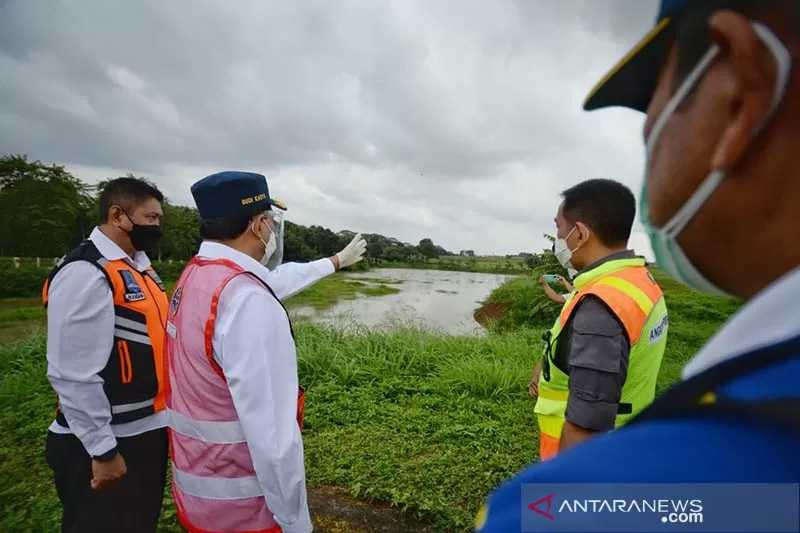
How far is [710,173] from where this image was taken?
0.54m

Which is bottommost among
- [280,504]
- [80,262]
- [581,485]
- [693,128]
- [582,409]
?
[280,504]

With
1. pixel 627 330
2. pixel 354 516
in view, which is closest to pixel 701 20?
pixel 627 330

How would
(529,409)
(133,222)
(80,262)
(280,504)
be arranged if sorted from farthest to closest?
1. (529,409)
2. (133,222)
3. (80,262)
4. (280,504)

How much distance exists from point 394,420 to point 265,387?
309 cm

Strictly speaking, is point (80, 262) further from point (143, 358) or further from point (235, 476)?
point (235, 476)

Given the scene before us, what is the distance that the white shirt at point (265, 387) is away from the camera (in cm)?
144

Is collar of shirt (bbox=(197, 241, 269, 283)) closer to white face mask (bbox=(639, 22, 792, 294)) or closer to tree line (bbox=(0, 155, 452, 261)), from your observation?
white face mask (bbox=(639, 22, 792, 294))

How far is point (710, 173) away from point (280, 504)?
169 cm

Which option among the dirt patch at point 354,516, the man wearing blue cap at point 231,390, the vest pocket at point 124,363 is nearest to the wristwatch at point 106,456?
the vest pocket at point 124,363

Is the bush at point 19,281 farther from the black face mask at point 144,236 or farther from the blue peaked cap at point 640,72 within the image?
the blue peaked cap at point 640,72

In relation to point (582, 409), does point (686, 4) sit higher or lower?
higher

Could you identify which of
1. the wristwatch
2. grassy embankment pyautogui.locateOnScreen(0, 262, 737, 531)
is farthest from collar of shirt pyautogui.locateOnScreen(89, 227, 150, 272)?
grassy embankment pyautogui.locateOnScreen(0, 262, 737, 531)

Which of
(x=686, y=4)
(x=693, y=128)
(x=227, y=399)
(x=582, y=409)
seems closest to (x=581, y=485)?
(x=693, y=128)

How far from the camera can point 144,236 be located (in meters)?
2.61
